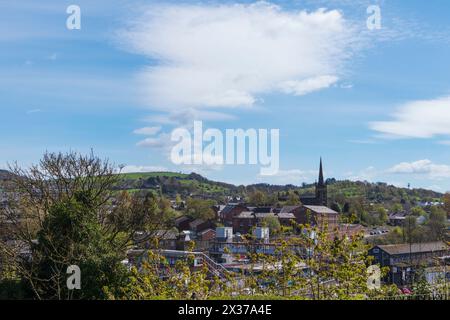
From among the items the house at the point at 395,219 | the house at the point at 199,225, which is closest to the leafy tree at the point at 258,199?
the house at the point at 395,219

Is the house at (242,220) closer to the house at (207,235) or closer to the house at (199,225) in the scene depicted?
the house at (199,225)

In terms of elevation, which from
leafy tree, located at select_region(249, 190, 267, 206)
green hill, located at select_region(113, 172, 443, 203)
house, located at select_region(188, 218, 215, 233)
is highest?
green hill, located at select_region(113, 172, 443, 203)

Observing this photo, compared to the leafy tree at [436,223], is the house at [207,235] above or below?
below

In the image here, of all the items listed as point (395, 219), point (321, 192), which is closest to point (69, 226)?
point (321, 192)

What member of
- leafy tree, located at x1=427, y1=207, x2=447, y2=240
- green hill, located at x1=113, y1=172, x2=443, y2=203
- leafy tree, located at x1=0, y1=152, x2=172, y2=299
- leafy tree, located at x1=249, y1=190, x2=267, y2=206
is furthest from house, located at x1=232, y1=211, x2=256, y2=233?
leafy tree, located at x1=0, y1=152, x2=172, y2=299

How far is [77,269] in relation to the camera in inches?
563

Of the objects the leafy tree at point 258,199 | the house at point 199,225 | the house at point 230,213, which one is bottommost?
the house at point 199,225

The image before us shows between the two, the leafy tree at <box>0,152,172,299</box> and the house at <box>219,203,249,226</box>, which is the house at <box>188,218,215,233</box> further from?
the leafy tree at <box>0,152,172,299</box>

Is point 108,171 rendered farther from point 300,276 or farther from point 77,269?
point 300,276

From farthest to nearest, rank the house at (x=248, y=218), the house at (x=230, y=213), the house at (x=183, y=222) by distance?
the house at (x=230, y=213), the house at (x=248, y=218), the house at (x=183, y=222)

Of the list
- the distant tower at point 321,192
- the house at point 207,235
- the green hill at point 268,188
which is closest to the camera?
the house at point 207,235
